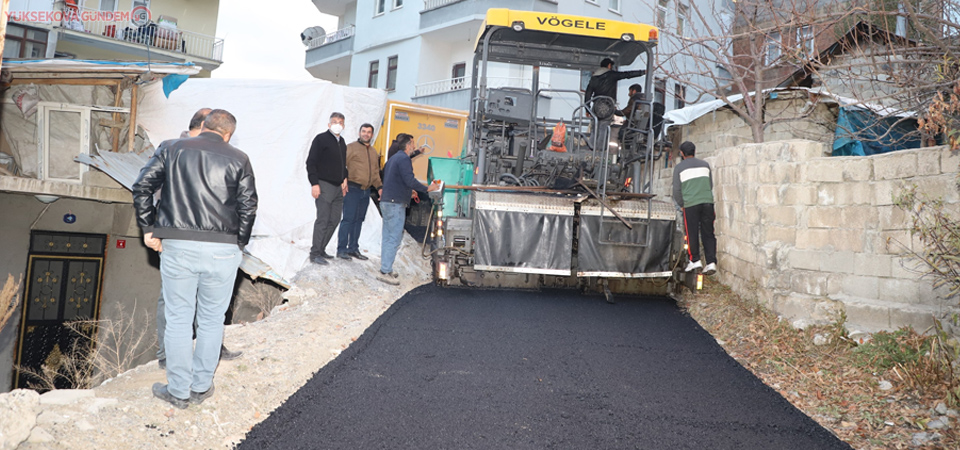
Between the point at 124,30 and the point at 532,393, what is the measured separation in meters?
21.0

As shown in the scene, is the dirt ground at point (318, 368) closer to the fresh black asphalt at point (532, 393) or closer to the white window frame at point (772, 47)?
the fresh black asphalt at point (532, 393)

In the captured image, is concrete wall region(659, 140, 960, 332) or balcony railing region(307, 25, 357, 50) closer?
concrete wall region(659, 140, 960, 332)

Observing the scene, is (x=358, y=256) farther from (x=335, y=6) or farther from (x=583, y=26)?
(x=335, y=6)

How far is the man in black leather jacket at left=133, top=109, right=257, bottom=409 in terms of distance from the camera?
11.5ft

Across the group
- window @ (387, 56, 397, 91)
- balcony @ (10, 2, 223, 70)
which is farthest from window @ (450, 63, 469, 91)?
balcony @ (10, 2, 223, 70)

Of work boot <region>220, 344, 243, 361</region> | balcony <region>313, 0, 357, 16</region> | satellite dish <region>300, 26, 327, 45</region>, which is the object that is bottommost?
work boot <region>220, 344, 243, 361</region>

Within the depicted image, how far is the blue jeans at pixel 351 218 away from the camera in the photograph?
8.54 m

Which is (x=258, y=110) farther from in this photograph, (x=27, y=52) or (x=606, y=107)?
(x=27, y=52)

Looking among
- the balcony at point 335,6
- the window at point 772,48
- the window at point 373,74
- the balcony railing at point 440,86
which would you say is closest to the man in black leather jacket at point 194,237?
the window at point 772,48

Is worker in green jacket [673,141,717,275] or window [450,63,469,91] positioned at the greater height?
window [450,63,469,91]

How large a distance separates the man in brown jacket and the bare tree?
4494 millimetres

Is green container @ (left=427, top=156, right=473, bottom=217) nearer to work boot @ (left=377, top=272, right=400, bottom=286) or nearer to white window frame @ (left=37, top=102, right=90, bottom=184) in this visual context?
work boot @ (left=377, top=272, right=400, bottom=286)

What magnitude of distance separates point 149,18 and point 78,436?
71.0 feet

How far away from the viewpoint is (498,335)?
18.2ft
